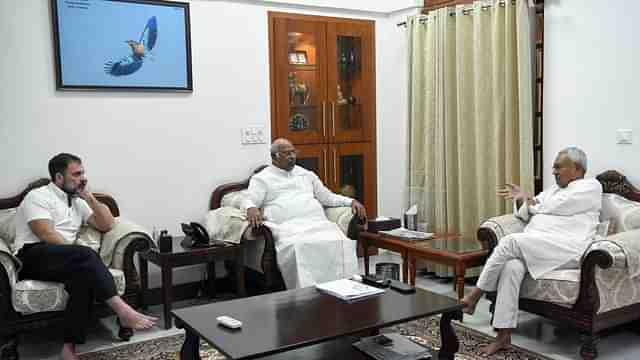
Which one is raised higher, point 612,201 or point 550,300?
point 612,201

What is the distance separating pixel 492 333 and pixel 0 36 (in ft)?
11.5

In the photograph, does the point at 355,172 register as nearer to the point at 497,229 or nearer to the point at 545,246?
the point at 497,229

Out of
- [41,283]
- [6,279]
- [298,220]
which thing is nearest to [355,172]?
[298,220]

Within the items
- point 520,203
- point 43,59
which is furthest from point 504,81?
point 43,59

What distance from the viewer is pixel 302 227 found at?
434 cm

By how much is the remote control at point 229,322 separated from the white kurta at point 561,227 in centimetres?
169

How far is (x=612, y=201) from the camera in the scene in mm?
3809

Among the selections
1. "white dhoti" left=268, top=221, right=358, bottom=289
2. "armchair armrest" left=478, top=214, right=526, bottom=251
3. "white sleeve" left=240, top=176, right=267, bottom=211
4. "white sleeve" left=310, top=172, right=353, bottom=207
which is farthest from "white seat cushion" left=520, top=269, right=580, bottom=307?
"white sleeve" left=240, top=176, right=267, bottom=211

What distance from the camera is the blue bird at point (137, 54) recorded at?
4.26 meters

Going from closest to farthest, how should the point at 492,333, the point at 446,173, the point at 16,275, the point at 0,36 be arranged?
the point at 16,275 < the point at 492,333 < the point at 0,36 < the point at 446,173

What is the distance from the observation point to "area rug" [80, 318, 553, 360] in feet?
10.9

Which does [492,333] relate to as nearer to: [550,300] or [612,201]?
[550,300]

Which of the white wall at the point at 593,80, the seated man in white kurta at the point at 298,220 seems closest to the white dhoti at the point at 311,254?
the seated man in white kurta at the point at 298,220

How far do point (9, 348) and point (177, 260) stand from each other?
102 centimetres
